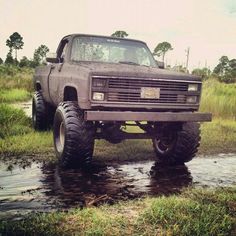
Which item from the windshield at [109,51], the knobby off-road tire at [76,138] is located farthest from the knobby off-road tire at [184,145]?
the knobby off-road tire at [76,138]

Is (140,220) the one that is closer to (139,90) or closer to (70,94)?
(139,90)

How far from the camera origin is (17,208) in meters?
4.18

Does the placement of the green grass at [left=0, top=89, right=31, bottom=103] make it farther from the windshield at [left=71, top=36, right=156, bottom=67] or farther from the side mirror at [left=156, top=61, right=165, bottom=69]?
the side mirror at [left=156, top=61, right=165, bottom=69]

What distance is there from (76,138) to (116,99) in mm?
816

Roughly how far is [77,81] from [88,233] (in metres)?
3.16

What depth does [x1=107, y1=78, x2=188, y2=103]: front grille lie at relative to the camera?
5.88m

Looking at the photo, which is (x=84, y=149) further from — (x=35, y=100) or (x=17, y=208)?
(x=35, y=100)

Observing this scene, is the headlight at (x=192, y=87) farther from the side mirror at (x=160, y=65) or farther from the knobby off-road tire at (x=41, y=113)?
the knobby off-road tire at (x=41, y=113)

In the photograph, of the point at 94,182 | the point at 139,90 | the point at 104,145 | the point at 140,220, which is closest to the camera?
the point at 140,220

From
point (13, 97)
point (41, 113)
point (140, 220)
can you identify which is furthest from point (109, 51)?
point (13, 97)

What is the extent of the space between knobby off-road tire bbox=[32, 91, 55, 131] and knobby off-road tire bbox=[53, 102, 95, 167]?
9.92ft

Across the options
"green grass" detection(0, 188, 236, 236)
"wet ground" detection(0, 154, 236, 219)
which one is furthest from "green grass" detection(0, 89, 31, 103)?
"green grass" detection(0, 188, 236, 236)

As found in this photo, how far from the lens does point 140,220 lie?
372 centimetres

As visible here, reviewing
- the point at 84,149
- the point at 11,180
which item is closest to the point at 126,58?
the point at 84,149
